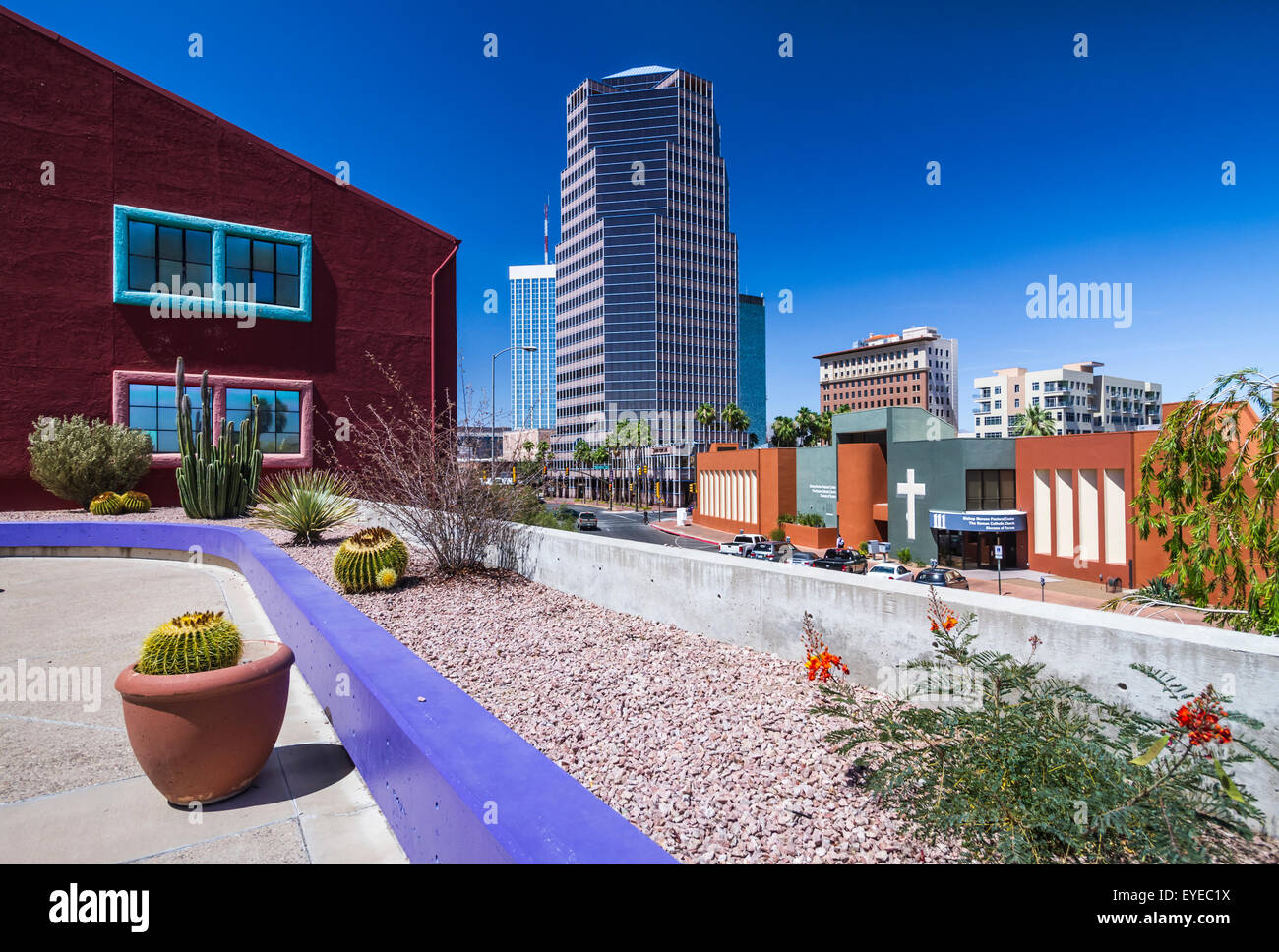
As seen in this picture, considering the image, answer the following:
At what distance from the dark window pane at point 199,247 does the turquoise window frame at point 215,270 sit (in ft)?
0.62

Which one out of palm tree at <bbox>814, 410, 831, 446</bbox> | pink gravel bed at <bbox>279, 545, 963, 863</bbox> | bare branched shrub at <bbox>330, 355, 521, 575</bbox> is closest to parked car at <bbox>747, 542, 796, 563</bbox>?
bare branched shrub at <bbox>330, 355, 521, 575</bbox>

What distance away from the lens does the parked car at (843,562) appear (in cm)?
3284

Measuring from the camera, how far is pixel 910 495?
41.4m

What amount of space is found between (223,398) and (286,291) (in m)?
4.50

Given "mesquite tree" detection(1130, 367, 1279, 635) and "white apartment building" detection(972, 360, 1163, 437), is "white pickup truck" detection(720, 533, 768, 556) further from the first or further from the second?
"white apartment building" detection(972, 360, 1163, 437)

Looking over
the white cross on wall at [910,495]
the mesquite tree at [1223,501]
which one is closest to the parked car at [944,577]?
the white cross on wall at [910,495]

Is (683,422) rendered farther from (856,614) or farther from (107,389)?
(856,614)

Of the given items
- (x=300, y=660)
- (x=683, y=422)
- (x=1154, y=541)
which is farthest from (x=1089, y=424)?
(x=300, y=660)

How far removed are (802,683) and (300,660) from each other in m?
4.96

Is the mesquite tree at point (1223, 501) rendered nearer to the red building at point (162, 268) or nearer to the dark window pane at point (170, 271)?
the red building at point (162, 268)

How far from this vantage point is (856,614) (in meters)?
5.25

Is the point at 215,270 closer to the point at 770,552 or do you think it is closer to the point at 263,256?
the point at 263,256

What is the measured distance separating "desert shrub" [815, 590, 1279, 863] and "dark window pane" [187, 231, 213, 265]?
2565 centimetres

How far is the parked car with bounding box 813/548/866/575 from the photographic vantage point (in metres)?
32.8
